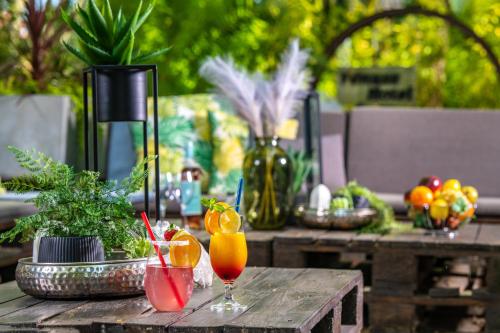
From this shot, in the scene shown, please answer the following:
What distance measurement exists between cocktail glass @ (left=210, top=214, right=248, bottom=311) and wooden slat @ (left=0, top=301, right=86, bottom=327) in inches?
11.4

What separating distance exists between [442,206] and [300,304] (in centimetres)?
161

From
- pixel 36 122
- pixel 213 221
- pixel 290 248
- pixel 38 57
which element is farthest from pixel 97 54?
pixel 38 57

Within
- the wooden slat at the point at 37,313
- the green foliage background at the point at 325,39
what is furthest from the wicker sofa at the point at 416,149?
the wooden slat at the point at 37,313

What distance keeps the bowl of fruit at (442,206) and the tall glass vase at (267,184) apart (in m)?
0.46

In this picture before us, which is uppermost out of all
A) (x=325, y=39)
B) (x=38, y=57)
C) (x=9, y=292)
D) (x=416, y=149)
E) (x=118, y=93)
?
(x=325, y=39)

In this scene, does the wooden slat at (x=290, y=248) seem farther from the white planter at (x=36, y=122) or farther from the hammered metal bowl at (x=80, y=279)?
the white planter at (x=36, y=122)

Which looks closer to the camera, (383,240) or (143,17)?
(143,17)

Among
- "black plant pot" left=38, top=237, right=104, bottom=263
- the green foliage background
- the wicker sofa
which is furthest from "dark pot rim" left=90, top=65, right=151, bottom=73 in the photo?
the green foliage background

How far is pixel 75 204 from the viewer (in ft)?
6.46

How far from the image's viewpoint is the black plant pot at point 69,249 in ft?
6.42

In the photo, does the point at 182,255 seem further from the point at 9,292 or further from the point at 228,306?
the point at 9,292

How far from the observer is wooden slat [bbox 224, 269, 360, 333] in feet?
5.57

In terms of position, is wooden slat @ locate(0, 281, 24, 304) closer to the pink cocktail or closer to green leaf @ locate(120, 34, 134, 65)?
the pink cocktail

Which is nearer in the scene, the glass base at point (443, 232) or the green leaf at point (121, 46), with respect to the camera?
the green leaf at point (121, 46)
